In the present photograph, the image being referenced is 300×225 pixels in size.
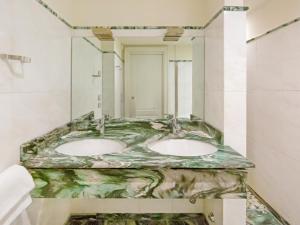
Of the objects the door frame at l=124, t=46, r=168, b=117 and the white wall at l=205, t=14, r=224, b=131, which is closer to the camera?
the white wall at l=205, t=14, r=224, b=131

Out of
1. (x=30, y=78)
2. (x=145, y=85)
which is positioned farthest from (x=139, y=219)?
(x=30, y=78)

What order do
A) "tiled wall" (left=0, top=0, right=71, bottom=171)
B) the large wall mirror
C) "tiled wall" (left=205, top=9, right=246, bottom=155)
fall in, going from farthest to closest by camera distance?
the large wall mirror < "tiled wall" (left=205, top=9, right=246, bottom=155) < "tiled wall" (left=0, top=0, right=71, bottom=171)

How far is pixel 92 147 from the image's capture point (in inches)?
69.4

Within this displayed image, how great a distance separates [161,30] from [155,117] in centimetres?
67

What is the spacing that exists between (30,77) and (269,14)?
2115 millimetres

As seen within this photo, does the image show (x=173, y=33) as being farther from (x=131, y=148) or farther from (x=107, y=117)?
(x=131, y=148)

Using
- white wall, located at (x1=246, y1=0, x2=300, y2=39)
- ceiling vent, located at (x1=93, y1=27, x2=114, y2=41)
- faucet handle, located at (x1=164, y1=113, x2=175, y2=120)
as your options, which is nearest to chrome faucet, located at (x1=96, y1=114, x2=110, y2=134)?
faucet handle, located at (x1=164, y1=113, x2=175, y2=120)

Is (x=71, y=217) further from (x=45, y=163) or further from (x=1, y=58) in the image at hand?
(x=1, y=58)

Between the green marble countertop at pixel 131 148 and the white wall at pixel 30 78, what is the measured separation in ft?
0.27

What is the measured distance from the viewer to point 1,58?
1125mm

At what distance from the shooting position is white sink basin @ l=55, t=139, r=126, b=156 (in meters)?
1.63

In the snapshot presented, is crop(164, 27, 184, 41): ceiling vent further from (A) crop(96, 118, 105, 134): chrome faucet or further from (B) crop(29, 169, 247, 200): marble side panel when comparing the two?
(B) crop(29, 169, 247, 200): marble side panel

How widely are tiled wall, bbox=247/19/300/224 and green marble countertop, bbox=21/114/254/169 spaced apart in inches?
27.9

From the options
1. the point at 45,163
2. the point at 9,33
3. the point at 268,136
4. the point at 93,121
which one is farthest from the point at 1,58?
the point at 268,136
